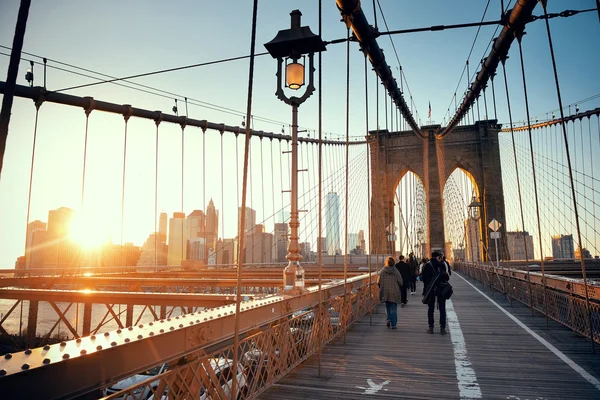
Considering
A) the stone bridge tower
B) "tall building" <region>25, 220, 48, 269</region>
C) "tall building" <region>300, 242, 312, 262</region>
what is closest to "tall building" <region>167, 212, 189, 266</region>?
"tall building" <region>25, 220, 48, 269</region>

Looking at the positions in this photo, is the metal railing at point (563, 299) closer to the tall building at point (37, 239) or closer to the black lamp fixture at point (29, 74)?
the black lamp fixture at point (29, 74)

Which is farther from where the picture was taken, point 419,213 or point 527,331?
point 419,213

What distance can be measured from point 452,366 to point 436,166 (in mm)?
31710

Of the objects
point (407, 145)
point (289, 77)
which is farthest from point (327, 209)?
point (289, 77)

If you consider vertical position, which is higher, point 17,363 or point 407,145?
point 407,145

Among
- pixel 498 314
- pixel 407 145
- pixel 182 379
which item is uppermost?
pixel 407 145

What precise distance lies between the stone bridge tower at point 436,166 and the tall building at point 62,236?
24.3 metres

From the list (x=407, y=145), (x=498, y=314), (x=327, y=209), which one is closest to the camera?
(x=498, y=314)

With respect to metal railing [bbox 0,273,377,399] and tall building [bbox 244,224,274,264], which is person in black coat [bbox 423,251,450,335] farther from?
tall building [bbox 244,224,274,264]

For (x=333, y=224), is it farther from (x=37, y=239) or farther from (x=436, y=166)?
(x=37, y=239)

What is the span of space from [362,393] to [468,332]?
4.38 m

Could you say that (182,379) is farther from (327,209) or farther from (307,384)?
(327,209)

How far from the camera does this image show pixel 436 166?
3438 centimetres

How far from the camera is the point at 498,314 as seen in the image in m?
9.57
